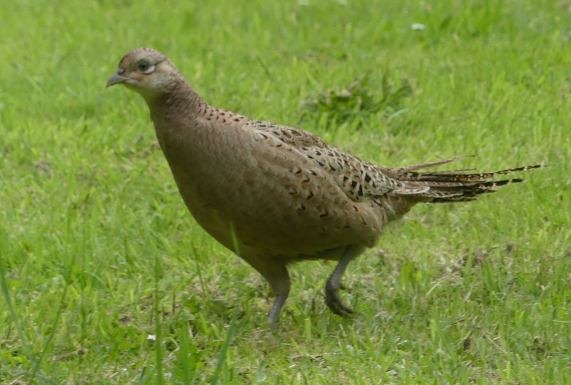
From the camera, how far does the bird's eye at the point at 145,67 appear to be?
541cm

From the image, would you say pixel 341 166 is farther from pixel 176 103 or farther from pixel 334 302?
pixel 176 103

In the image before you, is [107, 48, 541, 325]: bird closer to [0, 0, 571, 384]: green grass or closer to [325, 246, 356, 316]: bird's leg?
[325, 246, 356, 316]: bird's leg

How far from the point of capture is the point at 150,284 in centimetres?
613

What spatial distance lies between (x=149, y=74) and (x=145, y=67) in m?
0.04

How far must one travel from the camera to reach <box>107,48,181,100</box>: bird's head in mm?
5410

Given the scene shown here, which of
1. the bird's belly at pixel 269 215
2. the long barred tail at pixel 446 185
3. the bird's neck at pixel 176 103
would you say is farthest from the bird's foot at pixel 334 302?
the bird's neck at pixel 176 103

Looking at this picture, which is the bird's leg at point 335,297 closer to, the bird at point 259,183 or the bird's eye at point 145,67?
the bird at point 259,183

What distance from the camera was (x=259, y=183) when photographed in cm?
538

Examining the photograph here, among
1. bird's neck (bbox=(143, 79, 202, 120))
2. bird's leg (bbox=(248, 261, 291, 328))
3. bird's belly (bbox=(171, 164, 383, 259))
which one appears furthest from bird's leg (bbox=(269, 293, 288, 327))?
bird's neck (bbox=(143, 79, 202, 120))

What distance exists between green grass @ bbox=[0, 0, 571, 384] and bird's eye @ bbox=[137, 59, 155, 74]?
88 cm

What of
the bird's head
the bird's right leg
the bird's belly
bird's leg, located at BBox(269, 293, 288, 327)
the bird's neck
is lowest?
bird's leg, located at BBox(269, 293, 288, 327)

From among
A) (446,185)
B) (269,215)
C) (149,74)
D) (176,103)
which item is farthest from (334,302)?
(149,74)

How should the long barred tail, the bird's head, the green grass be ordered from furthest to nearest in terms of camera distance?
the long barred tail < the bird's head < the green grass

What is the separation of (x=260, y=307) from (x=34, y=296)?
3.42 feet
